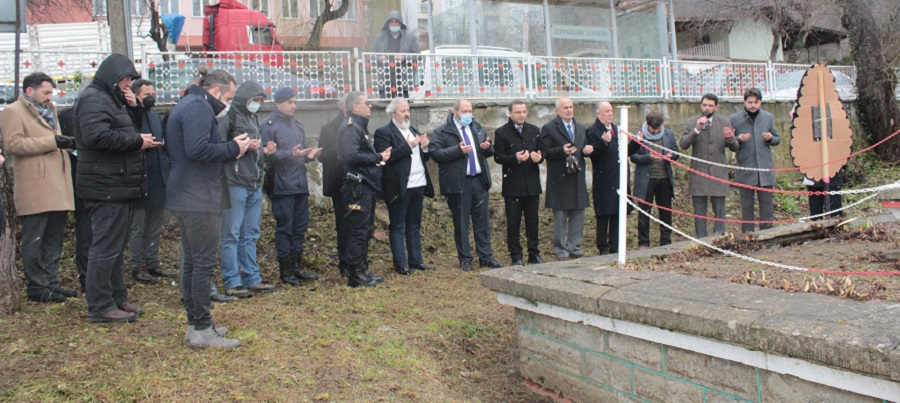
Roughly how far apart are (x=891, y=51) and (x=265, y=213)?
13437mm

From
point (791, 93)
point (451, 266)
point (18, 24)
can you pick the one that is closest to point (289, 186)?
point (451, 266)

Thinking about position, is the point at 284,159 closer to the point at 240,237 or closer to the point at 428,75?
the point at 240,237

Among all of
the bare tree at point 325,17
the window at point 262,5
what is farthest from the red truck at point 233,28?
the window at point 262,5

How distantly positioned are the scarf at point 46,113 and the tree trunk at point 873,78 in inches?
588

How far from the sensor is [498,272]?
4.64 m

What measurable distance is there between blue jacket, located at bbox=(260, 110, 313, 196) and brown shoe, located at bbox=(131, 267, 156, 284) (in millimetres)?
1342

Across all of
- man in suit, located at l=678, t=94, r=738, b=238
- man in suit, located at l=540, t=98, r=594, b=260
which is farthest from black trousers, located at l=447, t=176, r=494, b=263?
man in suit, located at l=678, t=94, r=738, b=238

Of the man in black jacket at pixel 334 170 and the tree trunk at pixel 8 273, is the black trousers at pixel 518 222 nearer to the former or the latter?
the man in black jacket at pixel 334 170

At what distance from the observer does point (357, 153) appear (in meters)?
6.55

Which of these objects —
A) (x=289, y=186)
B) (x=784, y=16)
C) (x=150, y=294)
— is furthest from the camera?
(x=784, y=16)

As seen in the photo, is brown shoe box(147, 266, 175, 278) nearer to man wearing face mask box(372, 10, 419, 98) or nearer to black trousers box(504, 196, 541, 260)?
black trousers box(504, 196, 541, 260)

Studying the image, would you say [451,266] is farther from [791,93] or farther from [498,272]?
[791,93]

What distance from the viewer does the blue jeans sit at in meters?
6.12

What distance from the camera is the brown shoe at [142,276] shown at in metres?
6.64
